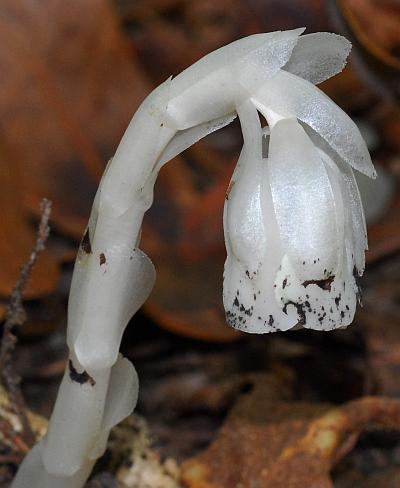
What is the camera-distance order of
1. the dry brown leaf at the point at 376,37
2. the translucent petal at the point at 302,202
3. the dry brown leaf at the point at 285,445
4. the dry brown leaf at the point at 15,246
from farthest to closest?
the dry brown leaf at the point at 376,37, the dry brown leaf at the point at 15,246, the dry brown leaf at the point at 285,445, the translucent petal at the point at 302,202

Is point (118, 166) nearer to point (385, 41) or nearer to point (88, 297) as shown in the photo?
point (88, 297)

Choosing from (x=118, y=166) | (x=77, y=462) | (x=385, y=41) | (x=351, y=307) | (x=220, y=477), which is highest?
(x=118, y=166)

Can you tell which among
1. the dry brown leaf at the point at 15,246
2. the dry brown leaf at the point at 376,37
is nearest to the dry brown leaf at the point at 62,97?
the dry brown leaf at the point at 15,246

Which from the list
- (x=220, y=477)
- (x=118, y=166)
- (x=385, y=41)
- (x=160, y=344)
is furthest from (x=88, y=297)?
(x=385, y=41)

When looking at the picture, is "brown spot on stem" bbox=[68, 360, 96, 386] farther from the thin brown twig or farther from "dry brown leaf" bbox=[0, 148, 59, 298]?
"dry brown leaf" bbox=[0, 148, 59, 298]

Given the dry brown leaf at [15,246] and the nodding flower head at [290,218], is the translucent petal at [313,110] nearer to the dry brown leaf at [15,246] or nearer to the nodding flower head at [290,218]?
the nodding flower head at [290,218]

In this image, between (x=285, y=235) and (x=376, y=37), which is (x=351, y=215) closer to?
(x=285, y=235)

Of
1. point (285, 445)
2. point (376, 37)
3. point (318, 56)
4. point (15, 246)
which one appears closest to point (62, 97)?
point (15, 246)
